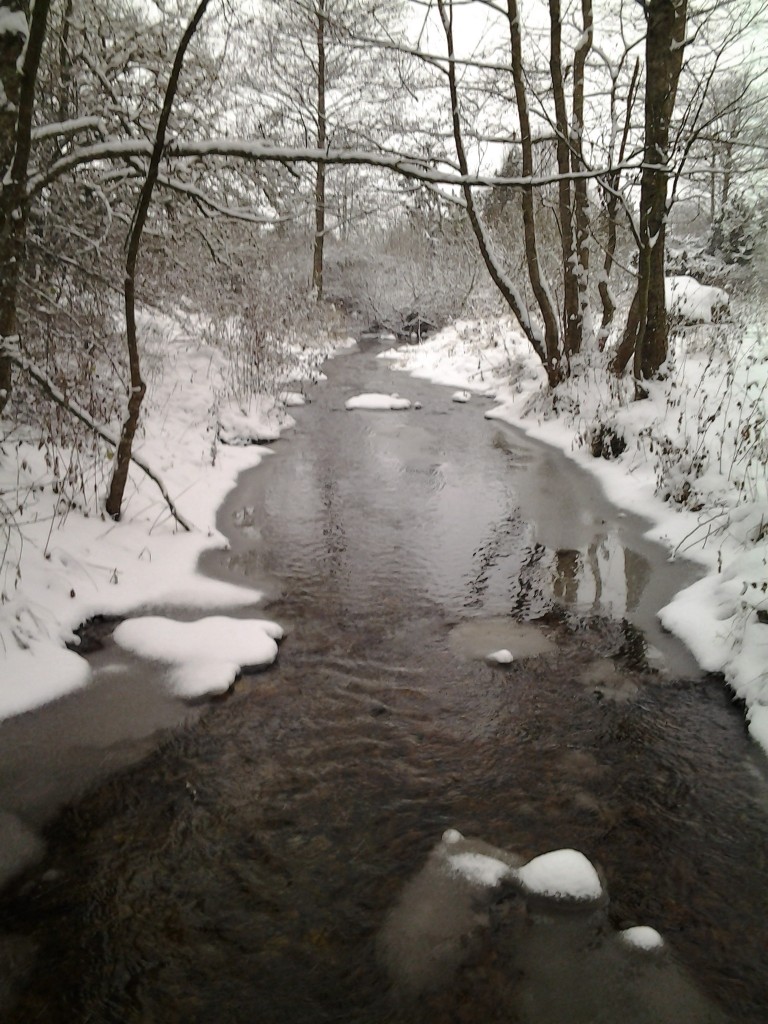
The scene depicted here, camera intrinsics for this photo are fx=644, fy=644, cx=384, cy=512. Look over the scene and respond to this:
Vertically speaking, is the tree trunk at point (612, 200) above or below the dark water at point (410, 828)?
above

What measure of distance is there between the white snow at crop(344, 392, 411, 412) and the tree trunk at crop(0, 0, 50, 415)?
734 centimetres

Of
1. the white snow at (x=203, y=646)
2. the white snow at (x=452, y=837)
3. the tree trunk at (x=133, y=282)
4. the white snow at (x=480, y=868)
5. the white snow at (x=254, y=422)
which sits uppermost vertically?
the tree trunk at (x=133, y=282)

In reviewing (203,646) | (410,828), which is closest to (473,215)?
(203,646)

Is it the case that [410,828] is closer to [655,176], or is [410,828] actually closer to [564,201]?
[655,176]

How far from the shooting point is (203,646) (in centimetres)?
368

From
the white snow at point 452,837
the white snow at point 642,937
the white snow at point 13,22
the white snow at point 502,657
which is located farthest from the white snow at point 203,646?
the white snow at point 13,22

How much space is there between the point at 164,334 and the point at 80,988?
8.78 m

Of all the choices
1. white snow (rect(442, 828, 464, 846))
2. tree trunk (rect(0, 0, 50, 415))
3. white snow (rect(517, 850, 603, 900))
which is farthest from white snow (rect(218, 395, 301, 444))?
white snow (rect(517, 850, 603, 900))

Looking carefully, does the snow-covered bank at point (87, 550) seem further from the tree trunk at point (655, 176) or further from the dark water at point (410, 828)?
the tree trunk at point (655, 176)

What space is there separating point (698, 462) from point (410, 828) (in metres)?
4.52

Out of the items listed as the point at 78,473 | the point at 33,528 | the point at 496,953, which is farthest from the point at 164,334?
the point at 496,953

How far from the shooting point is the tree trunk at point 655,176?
6.81 metres

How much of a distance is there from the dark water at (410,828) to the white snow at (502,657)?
0.33 ft

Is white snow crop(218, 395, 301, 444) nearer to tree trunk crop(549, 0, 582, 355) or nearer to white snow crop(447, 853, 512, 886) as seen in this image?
tree trunk crop(549, 0, 582, 355)
